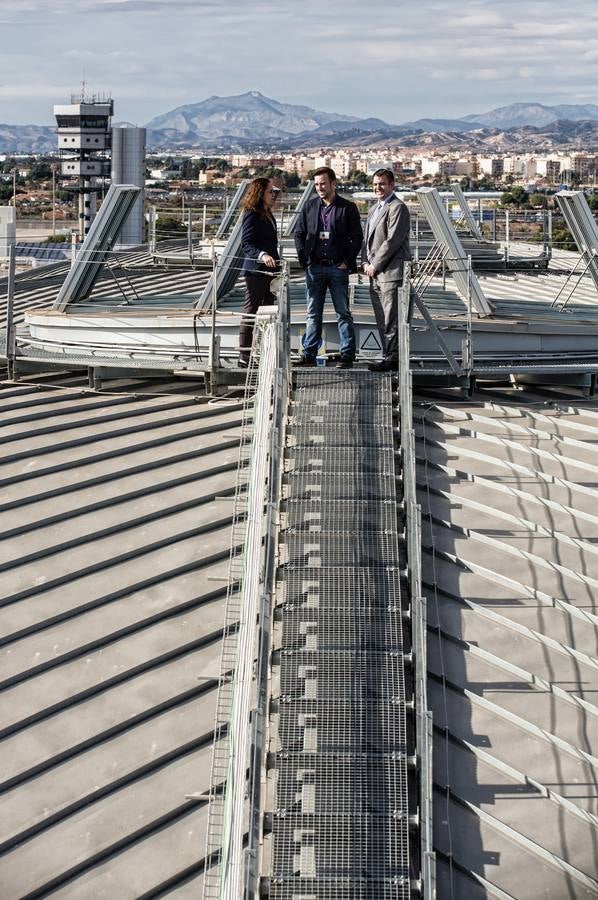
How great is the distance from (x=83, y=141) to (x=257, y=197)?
5012 inches

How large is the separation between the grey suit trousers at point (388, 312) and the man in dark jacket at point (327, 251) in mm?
318

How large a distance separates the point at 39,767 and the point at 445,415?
16.6ft

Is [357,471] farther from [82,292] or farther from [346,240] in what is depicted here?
[82,292]

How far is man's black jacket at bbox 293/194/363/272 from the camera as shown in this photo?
33.8ft

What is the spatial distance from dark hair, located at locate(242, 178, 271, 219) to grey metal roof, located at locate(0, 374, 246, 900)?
185 cm

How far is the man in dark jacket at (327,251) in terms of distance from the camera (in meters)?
10.3

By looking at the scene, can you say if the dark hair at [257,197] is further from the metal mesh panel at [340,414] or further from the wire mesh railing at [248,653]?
the metal mesh panel at [340,414]

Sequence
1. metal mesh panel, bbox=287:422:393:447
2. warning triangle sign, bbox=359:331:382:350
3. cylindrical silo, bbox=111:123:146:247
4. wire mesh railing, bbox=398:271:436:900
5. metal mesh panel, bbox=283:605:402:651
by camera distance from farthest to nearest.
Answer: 1. cylindrical silo, bbox=111:123:146:247
2. warning triangle sign, bbox=359:331:382:350
3. metal mesh panel, bbox=287:422:393:447
4. metal mesh panel, bbox=283:605:402:651
5. wire mesh railing, bbox=398:271:436:900

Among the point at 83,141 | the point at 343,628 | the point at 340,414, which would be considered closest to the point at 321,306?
the point at 340,414

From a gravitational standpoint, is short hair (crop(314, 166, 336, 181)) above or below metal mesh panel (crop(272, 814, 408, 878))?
above

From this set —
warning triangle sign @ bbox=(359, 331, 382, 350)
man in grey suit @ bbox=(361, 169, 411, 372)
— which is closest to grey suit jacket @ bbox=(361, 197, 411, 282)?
man in grey suit @ bbox=(361, 169, 411, 372)

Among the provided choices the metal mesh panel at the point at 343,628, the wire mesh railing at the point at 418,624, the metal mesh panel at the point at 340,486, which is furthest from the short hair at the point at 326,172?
the metal mesh panel at the point at 343,628

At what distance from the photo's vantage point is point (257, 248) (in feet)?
36.1

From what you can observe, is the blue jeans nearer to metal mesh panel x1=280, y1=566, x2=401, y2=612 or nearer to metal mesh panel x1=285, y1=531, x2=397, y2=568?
metal mesh panel x1=285, y1=531, x2=397, y2=568
